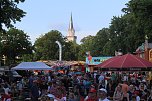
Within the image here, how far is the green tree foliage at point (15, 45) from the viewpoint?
287ft

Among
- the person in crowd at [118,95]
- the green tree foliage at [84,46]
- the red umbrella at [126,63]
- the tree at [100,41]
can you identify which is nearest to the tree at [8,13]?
the red umbrella at [126,63]

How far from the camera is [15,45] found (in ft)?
290

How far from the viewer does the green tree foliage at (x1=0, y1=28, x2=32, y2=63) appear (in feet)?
287

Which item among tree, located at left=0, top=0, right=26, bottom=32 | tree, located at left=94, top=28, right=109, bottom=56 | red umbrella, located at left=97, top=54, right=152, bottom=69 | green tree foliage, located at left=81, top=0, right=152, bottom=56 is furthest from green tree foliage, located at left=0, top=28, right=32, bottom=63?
red umbrella, located at left=97, top=54, right=152, bottom=69

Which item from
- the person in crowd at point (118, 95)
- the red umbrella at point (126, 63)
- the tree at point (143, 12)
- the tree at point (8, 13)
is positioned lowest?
the person in crowd at point (118, 95)

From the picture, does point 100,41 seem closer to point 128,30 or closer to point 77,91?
point 128,30

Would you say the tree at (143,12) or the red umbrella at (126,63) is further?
the tree at (143,12)

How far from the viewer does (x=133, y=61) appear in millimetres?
22484

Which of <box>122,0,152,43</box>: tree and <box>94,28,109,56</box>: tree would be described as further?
<box>94,28,109,56</box>: tree

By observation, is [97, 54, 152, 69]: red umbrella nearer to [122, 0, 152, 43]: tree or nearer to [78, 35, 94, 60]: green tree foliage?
[122, 0, 152, 43]: tree

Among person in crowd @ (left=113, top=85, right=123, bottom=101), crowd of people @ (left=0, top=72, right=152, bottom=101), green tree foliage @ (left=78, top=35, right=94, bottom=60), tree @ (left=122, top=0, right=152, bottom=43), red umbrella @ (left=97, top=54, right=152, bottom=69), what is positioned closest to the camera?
crowd of people @ (left=0, top=72, right=152, bottom=101)

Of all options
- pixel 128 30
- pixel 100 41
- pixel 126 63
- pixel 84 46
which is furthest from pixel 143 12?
pixel 84 46

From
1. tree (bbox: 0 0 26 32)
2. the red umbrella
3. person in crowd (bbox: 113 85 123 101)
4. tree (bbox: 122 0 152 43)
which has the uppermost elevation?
tree (bbox: 122 0 152 43)

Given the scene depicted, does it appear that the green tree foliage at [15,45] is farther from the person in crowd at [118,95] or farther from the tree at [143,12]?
the person in crowd at [118,95]
